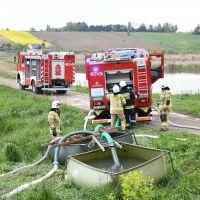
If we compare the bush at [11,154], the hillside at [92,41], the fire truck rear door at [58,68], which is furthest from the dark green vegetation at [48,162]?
the hillside at [92,41]

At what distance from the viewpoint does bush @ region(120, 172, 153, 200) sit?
836cm

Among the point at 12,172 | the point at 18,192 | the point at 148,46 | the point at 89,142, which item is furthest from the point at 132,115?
the point at 148,46

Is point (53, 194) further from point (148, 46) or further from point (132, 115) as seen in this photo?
point (148, 46)

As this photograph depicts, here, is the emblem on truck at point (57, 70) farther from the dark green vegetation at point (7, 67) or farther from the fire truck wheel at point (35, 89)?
the dark green vegetation at point (7, 67)

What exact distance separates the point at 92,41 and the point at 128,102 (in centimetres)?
7609

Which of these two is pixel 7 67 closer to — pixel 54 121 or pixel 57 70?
pixel 57 70

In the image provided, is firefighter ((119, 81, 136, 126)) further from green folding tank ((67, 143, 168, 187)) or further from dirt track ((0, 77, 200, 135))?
green folding tank ((67, 143, 168, 187))

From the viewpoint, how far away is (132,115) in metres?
16.9

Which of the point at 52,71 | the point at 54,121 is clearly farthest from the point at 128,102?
the point at 52,71

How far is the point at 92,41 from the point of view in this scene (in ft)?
301

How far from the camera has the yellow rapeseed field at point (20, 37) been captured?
3501 inches

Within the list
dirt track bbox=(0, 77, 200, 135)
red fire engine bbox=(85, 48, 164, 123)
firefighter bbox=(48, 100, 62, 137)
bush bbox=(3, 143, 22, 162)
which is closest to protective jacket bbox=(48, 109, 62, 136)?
firefighter bbox=(48, 100, 62, 137)

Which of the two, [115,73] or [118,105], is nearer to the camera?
[118,105]

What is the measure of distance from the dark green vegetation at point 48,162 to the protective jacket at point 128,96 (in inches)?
33.9
